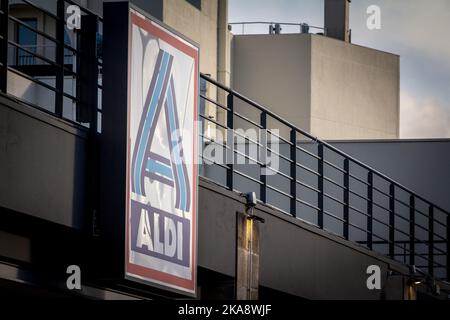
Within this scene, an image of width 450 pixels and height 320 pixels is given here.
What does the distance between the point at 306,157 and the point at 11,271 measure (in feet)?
80.6

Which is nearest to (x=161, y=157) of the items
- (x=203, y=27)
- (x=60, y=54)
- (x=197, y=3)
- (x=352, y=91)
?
(x=60, y=54)

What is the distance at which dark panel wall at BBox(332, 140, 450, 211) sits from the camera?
38.3 meters

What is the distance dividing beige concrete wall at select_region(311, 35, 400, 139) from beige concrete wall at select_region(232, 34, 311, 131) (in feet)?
1.33

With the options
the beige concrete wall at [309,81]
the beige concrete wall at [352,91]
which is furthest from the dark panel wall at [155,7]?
the beige concrete wall at [352,91]

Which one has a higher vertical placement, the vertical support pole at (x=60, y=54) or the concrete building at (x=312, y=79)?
the concrete building at (x=312, y=79)

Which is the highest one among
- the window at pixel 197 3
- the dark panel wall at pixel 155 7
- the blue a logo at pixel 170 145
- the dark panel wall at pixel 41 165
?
the window at pixel 197 3

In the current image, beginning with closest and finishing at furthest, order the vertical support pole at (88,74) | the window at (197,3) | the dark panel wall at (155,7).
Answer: the vertical support pole at (88,74) < the dark panel wall at (155,7) < the window at (197,3)

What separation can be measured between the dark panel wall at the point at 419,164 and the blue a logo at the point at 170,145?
73.8 feet

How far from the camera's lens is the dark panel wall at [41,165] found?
12.7 m

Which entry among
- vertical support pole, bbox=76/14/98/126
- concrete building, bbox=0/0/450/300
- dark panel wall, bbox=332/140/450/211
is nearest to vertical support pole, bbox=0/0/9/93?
concrete building, bbox=0/0/450/300

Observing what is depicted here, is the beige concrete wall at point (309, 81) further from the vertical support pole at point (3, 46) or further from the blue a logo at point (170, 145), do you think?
the vertical support pole at point (3, 46)

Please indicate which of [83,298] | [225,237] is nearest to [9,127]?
[83,298]

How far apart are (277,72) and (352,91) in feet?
13.7
